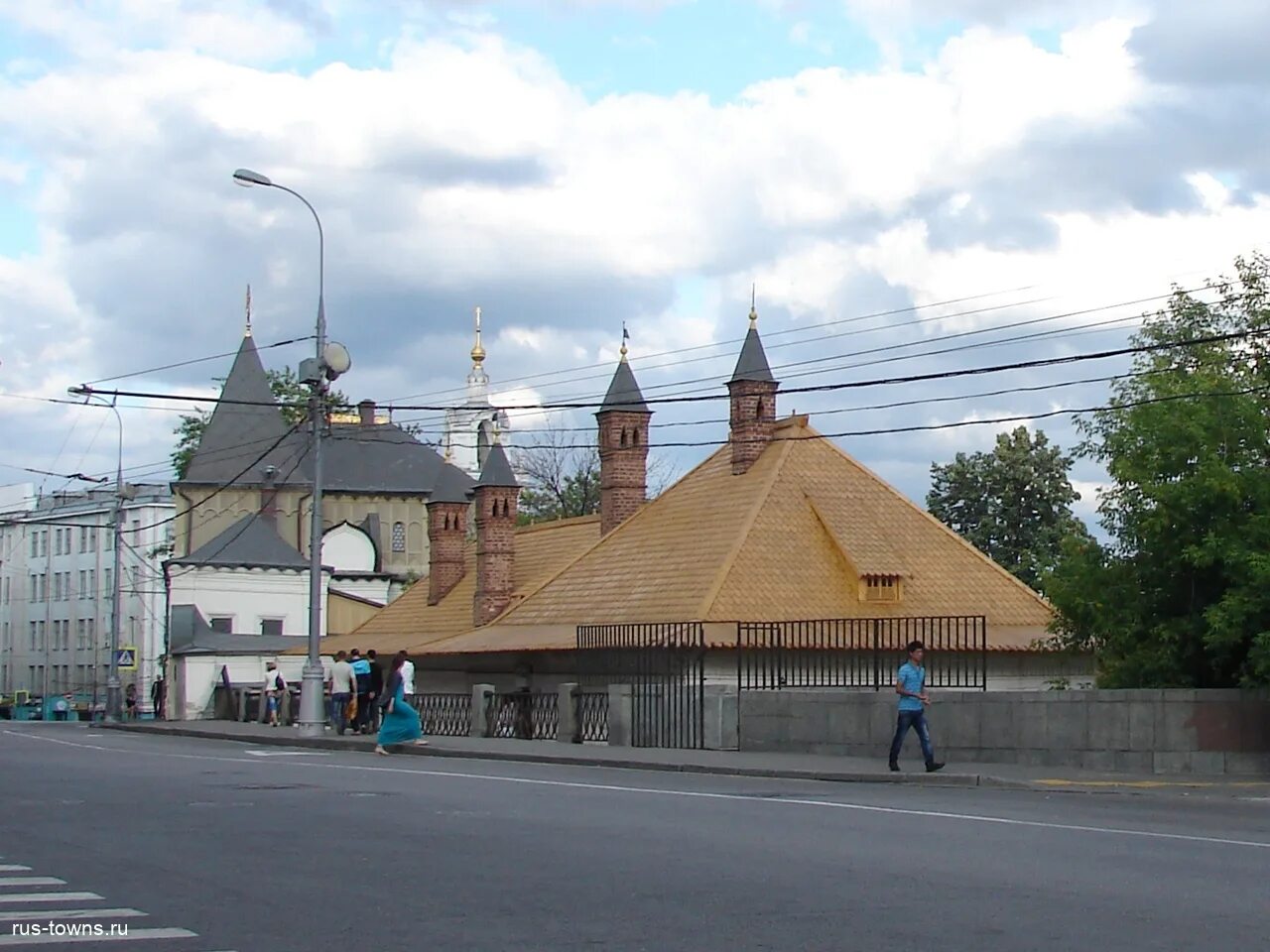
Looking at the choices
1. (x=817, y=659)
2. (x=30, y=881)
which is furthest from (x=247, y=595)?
(x=30, y=881)

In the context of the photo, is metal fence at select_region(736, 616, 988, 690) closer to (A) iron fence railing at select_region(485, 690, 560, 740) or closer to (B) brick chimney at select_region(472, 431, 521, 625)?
(A) iron fence railing at select_region(485, 690, 560, 740)

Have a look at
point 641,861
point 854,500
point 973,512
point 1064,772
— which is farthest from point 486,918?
point 973,512

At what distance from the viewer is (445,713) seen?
3784 centimetres

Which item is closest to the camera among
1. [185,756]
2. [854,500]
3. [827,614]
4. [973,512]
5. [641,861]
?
[641,861]

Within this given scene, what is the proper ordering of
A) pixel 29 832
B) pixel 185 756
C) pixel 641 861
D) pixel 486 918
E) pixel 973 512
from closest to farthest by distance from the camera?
pixel 486 918, pixel 641 861, pixel 29 832, pixel 185 756, pixel 973 512

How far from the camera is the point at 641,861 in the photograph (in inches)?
484

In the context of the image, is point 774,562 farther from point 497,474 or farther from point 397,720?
point 397,720

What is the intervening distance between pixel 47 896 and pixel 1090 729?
15.4 meters

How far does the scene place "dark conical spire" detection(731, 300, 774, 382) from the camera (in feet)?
160

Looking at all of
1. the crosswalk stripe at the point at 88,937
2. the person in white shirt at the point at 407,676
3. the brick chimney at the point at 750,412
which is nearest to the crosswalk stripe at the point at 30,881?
the crosswalk stripe at the point at 88,937

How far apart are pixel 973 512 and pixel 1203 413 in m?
44.8

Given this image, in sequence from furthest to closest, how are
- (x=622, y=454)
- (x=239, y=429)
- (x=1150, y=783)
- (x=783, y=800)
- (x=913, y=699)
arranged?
(x=239, y=429), (x=622, y=454), (x=913, y=699), (x=1150, y=783), (x=783, y=800)

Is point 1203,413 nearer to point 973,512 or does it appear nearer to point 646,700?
point 646,700

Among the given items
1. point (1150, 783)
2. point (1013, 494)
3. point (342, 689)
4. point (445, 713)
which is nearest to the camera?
point (1150, 783)
